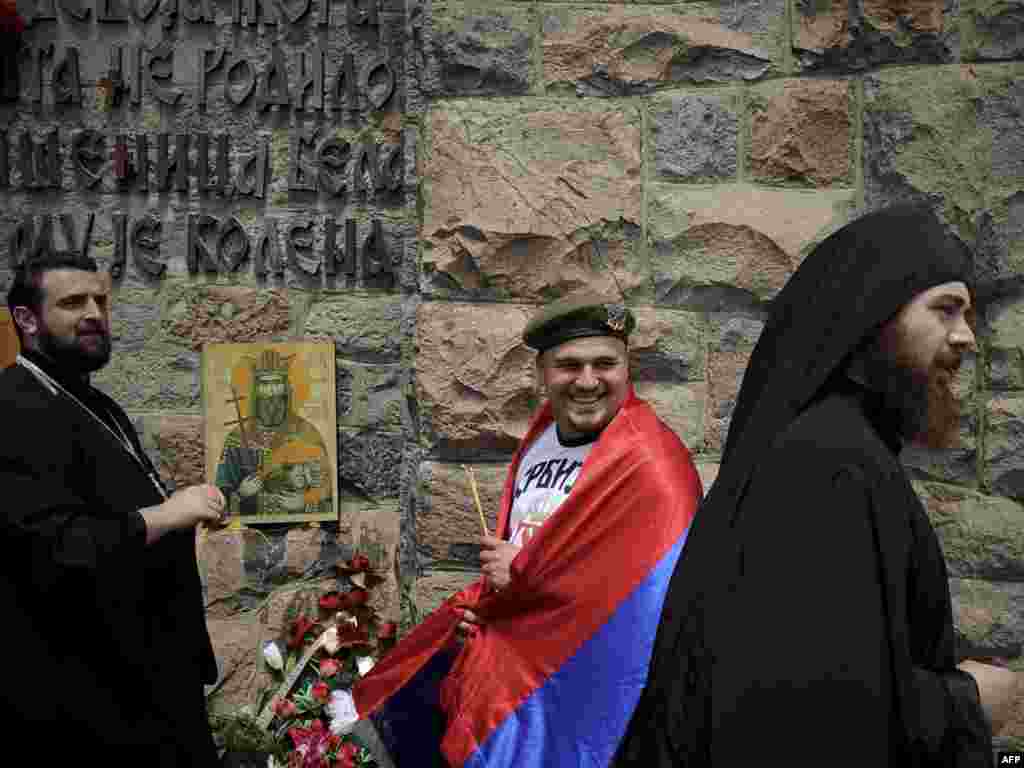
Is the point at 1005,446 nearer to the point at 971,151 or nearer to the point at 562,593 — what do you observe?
the point at 971,151

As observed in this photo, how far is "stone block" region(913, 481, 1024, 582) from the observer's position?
10.6ft

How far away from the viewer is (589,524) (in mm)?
2686

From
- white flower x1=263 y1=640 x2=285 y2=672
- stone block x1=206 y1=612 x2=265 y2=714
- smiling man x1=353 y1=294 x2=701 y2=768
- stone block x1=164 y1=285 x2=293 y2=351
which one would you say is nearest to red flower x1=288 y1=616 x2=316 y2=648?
white flower x1=263 y1=640 x2=285 y2=672

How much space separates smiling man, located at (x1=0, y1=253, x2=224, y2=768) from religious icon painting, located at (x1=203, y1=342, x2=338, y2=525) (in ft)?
3.08

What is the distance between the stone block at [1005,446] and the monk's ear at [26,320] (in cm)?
279

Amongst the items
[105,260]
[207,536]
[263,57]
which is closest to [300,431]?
[207,536]

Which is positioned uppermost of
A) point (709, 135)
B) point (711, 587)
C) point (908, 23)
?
point (908, 23)

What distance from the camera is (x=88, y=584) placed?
3021 mm

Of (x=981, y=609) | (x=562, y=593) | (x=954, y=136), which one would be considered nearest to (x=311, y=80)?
(x=954, y=136)

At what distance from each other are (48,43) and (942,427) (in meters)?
3.83

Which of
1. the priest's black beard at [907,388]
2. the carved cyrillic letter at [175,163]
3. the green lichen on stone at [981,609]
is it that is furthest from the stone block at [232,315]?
the priest's black beard at [907,388]

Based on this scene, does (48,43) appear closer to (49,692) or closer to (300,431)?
(300,431)

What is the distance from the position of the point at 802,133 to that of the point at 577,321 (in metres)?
0.99

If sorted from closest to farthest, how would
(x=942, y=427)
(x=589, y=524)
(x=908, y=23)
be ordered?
1. (x=942, y=427)
2. (x=589, y=524)
3. (x=908, y=23)
